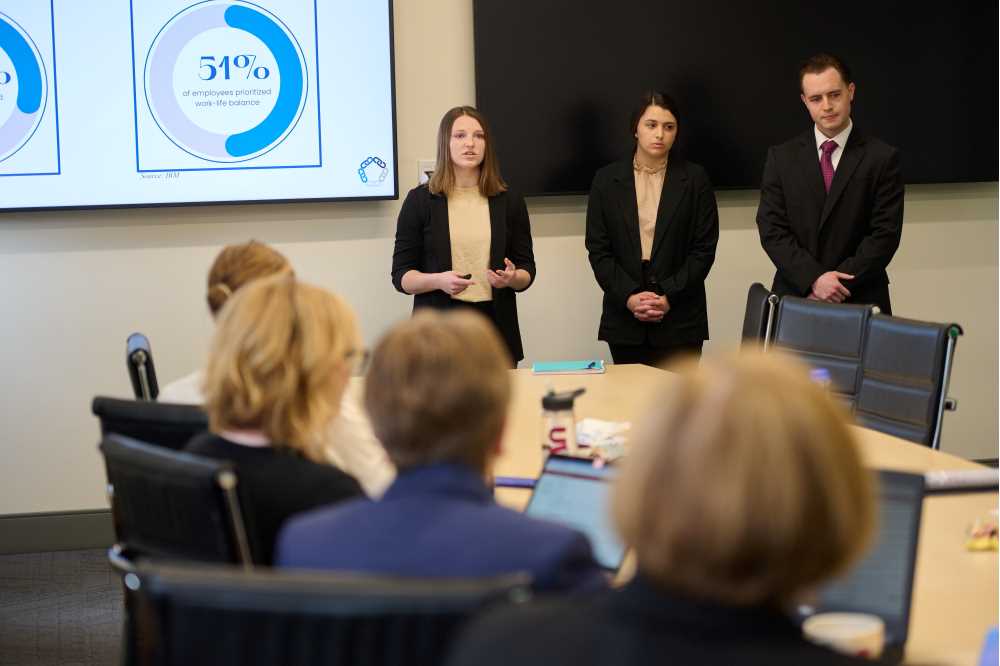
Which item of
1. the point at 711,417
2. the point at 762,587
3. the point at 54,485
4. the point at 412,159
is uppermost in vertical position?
the point at 412,159

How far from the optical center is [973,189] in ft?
19.4

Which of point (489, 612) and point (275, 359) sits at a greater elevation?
point (275, 359)

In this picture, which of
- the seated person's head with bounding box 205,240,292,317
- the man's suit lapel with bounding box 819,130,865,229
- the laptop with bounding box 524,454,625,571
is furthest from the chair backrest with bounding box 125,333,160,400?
the man's suit lapel with bounding box 819,130,865,229

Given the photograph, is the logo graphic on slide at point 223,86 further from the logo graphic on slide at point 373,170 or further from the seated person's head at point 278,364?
the seated person's head at point 278,364

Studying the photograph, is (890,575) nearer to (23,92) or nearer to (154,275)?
(154,275)

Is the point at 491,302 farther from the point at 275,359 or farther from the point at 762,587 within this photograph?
the point at 762,587

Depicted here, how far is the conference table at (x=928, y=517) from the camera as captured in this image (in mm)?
1868

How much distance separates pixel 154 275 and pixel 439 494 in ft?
13.2

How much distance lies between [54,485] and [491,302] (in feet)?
6.92

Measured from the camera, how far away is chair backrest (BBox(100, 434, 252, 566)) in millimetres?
1866

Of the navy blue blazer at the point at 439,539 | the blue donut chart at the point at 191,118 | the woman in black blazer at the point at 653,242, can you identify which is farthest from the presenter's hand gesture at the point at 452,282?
the navy blue blazer at the point at 439,539

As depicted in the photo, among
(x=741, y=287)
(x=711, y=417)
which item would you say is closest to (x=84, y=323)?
(x=741, y=287)

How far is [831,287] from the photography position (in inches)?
183

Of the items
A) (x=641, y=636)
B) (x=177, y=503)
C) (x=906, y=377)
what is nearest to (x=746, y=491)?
(x=641, y=636)
